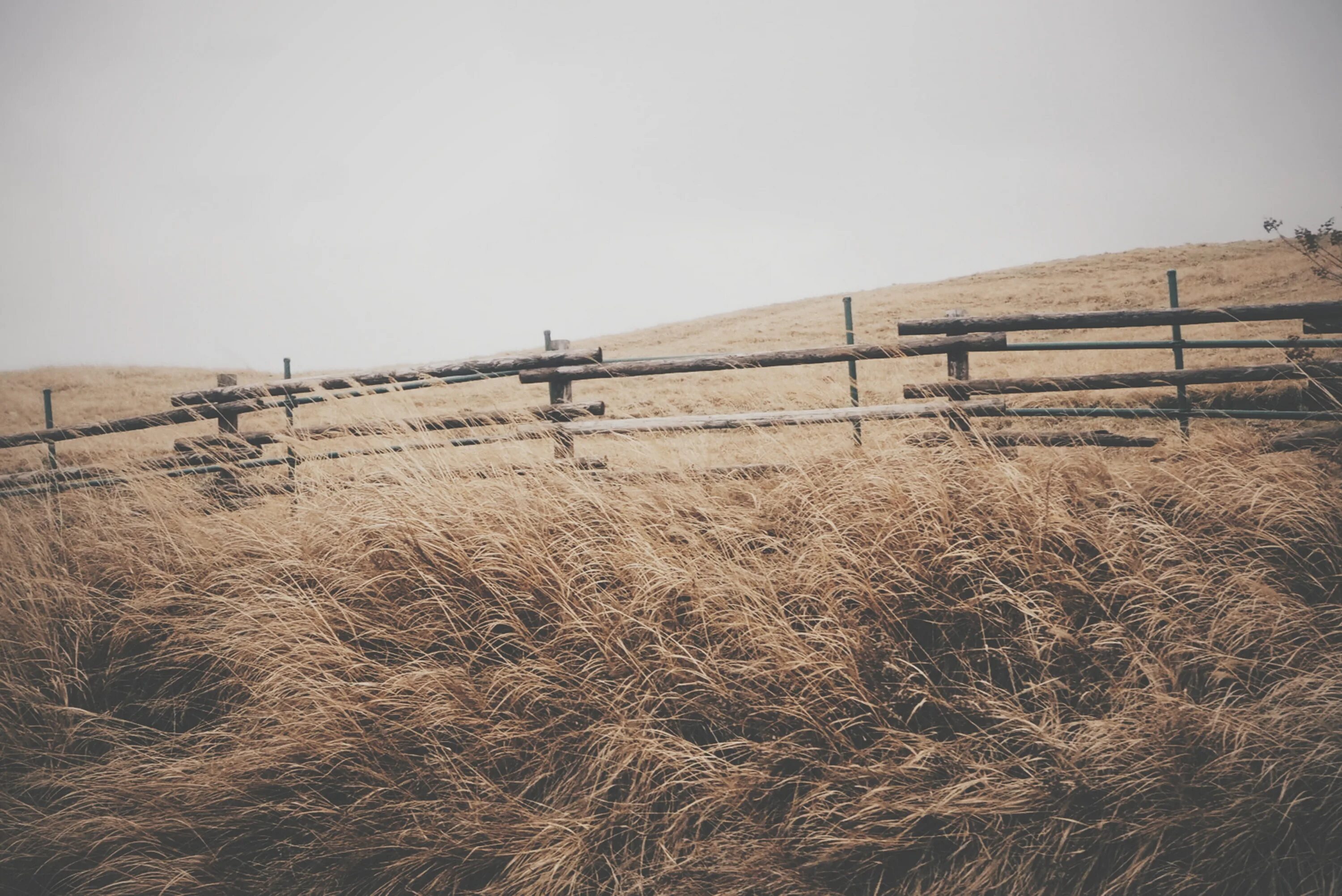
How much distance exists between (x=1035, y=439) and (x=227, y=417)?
5.70m

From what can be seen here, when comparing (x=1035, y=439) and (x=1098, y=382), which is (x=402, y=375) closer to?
(x=1035, y=439)

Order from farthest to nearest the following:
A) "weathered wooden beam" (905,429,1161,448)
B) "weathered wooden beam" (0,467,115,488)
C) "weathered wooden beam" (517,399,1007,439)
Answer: "weathered wooden beam" (0,467,115,488), "weathered wooden beam" (517,399,1007,439), "weathered wooden beam" (905,429,1161,448)

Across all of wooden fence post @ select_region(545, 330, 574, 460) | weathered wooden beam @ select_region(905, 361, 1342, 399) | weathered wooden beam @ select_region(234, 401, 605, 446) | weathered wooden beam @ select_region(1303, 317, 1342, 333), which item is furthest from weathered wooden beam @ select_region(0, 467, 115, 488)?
weathered wooden beam @ select_region(1303, 317, 1342, 333)

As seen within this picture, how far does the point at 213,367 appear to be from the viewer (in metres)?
38.2

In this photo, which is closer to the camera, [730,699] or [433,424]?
[730,699]

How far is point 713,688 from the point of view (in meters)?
1.82

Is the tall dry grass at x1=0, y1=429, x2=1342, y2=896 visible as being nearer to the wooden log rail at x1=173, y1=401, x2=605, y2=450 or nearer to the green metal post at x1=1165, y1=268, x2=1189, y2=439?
the wooden log rail at x1=173, y1=401, x2=605, y2=450

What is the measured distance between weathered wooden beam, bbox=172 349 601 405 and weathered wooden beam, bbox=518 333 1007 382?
0.08 metres

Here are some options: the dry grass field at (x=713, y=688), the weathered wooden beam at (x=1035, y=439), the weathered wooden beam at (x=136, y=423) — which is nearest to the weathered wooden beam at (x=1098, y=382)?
the weathered wooden beam at (x=1035, y=439)

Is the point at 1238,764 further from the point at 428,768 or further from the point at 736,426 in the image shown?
Result: the point at 736,426

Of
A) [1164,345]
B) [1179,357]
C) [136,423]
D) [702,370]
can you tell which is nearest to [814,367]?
[1179,357]

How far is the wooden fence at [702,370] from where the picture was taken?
169 inches

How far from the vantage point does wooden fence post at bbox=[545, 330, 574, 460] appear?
4.29 m

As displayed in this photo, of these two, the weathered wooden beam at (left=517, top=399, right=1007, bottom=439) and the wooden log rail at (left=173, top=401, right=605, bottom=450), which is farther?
the weathered wooden beam at (left=517, top=399, right=1007, bottom=439)
